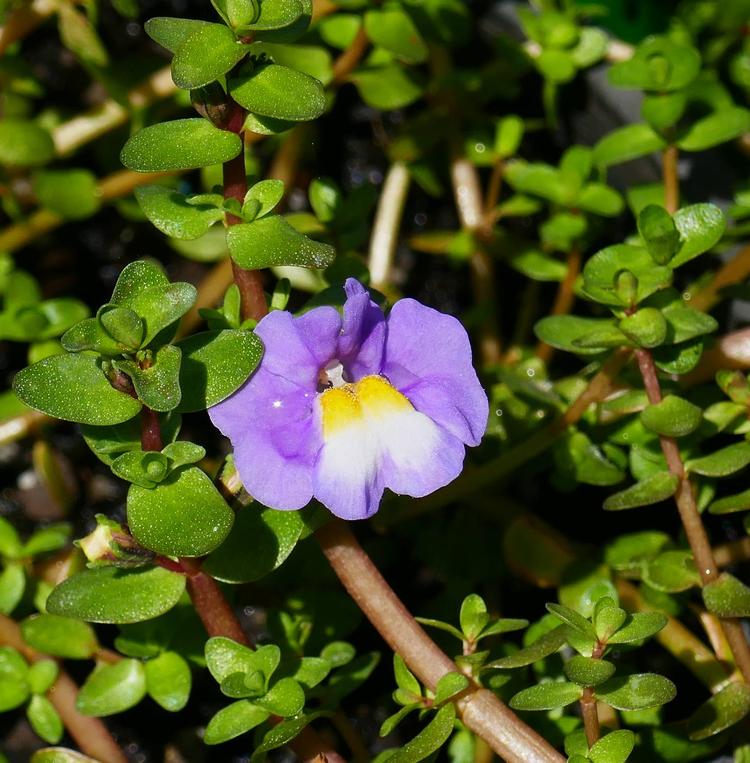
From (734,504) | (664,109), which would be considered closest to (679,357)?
(734,504)

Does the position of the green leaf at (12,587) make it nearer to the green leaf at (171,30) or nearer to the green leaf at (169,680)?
the green leaf at (169,680)

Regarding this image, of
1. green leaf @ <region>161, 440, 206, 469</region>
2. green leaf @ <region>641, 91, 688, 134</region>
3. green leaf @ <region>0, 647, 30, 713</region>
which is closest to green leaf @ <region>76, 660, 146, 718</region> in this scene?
green leaf @ <region>0, 647, 30, 713</region>

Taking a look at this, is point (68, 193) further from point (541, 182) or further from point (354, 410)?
point (354, 410)

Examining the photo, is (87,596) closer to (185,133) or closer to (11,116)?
(185,133)

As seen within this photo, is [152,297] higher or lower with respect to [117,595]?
higher

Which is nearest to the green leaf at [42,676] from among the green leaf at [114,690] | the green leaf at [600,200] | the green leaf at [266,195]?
the green leaf at [114,690]

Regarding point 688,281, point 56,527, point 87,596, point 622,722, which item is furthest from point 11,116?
point 622,722

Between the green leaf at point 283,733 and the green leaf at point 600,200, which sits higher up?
the green leaf at point 600,200
